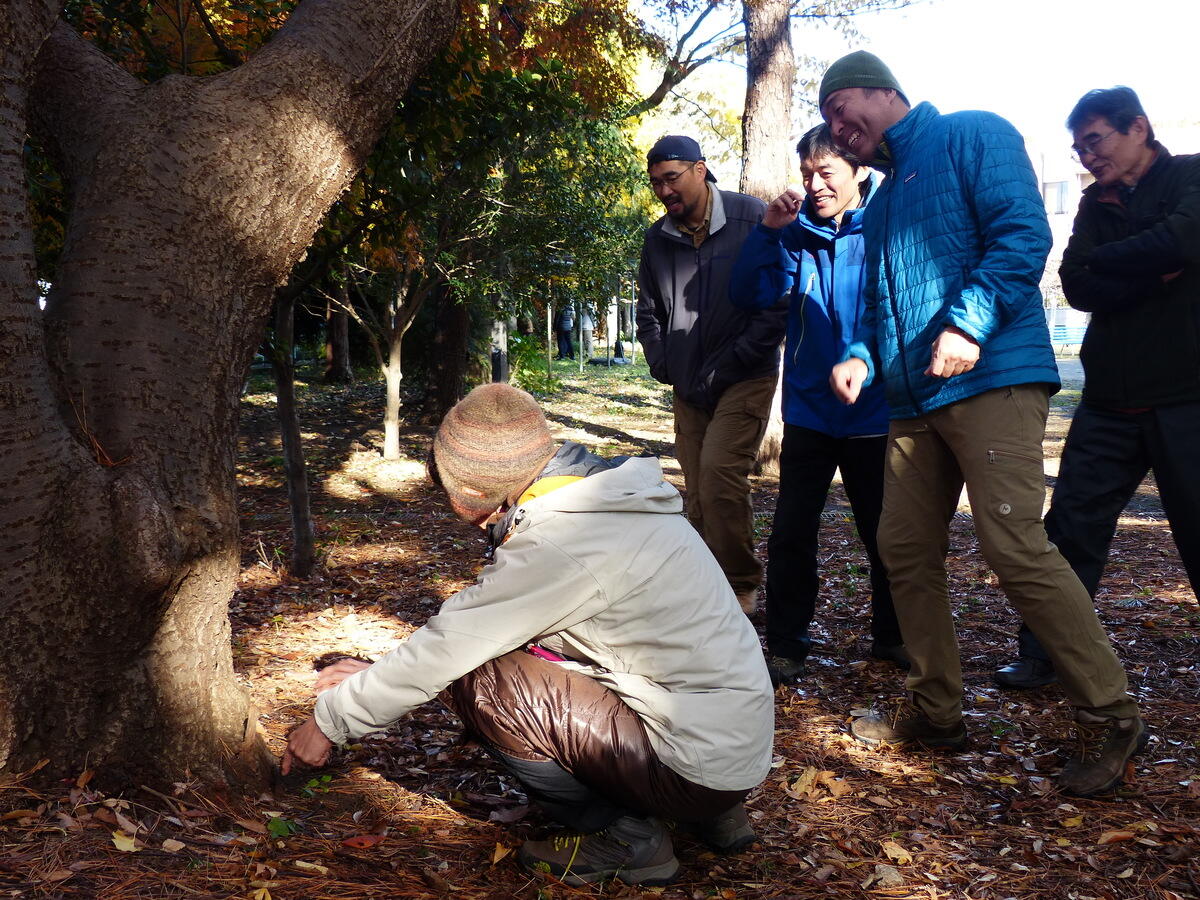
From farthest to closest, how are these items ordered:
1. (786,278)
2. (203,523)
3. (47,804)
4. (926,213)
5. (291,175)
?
(786,278)
(926,213)
(291,175)
(203,523)
(47,804)

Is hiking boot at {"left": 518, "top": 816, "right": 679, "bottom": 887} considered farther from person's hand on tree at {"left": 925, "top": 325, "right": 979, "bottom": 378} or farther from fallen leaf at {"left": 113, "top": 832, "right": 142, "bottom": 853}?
person's hand on tree at {"left": 925, "top": 325, "right": 979, "bottom": 378}

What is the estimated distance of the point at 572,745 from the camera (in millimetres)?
2398

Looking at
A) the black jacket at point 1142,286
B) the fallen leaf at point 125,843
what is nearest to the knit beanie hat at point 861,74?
the black jacket at point 1142,286

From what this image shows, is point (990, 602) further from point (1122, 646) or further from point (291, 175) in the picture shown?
point (291, 175)

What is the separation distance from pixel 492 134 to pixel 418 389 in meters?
12.6

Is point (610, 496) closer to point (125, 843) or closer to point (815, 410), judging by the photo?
point (125, 843)

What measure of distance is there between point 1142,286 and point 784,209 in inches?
52.9

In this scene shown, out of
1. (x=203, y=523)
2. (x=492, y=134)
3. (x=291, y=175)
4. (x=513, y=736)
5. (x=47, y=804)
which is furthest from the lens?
(x=492, y=134)

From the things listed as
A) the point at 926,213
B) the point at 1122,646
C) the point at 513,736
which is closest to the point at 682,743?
the point at 513,736

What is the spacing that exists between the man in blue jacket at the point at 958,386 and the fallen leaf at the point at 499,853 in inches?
57.4

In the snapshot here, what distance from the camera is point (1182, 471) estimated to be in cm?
338

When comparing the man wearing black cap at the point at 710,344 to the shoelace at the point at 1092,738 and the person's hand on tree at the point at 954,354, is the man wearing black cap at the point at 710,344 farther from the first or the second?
the shoelace at the point at 1092,738

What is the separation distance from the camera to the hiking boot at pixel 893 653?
414 cm

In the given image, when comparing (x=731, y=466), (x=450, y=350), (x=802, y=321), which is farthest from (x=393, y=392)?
(x=802, y=321)
